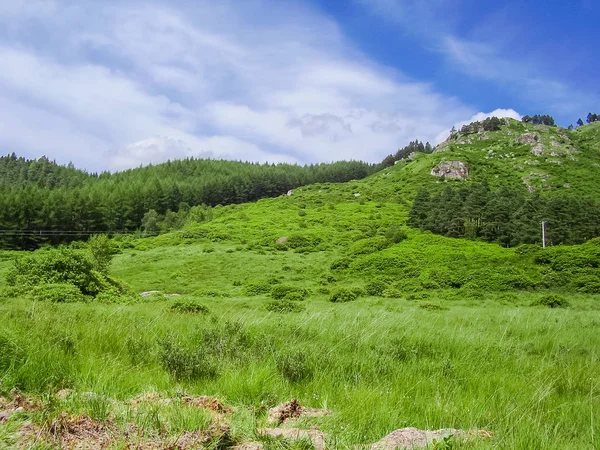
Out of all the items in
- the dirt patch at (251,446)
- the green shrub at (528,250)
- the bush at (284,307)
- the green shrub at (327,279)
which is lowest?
the green shrub at (327,279)

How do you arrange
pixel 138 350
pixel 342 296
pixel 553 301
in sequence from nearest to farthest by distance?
pixel 138 350, pixel 553 301, pixel 342 296

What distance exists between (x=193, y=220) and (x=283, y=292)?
77.1 metres

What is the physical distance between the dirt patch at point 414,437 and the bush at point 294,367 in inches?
75.2

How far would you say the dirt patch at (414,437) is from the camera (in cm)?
281

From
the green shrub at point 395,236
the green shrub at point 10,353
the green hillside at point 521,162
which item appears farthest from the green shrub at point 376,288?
the green hillside at point 521,162

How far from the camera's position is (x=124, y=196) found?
124312mm

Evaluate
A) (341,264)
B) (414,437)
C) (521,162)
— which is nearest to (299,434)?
(414,437)

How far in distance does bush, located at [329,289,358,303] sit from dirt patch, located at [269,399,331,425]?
27.7m

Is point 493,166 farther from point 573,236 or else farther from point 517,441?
point 517,441

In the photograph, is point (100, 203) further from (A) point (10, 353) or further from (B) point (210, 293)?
(A) point (10, 353)

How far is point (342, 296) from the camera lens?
31875 millimetres

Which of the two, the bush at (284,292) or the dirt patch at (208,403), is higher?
the dirt patch at (208,403)

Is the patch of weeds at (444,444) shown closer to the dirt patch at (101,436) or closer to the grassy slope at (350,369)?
the grassy slope at (350,369)

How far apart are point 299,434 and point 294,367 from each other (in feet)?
6.57
